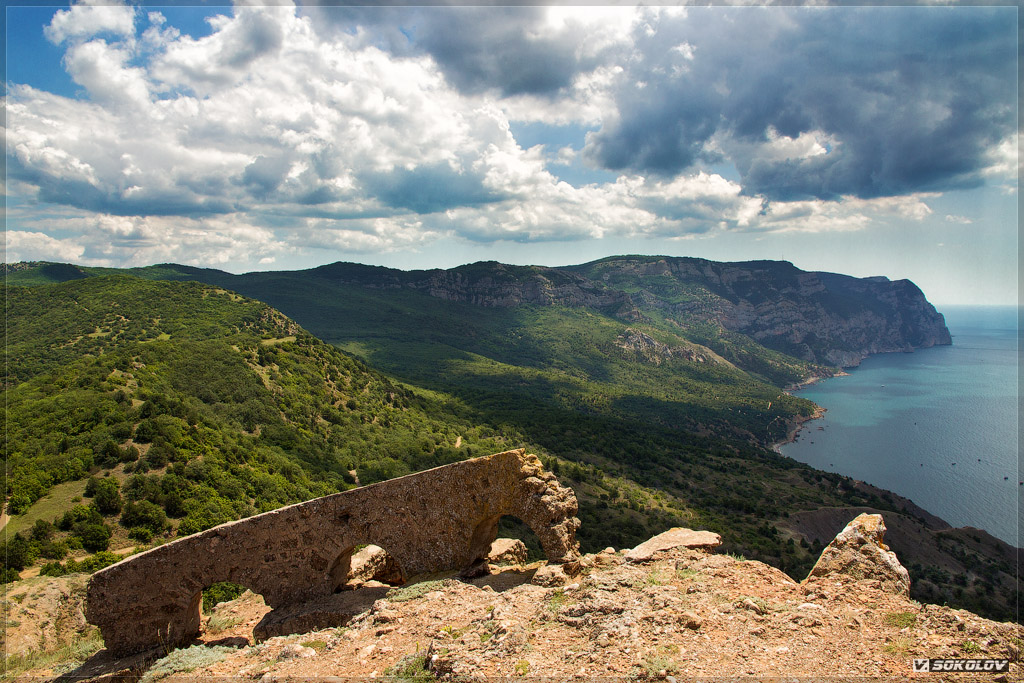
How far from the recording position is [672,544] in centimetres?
1447

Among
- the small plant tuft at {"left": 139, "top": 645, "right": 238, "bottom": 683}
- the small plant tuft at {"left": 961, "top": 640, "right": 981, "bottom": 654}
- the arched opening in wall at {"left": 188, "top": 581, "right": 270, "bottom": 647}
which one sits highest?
the small plant tuft at {"left": 961, "top": 640, "right": 981, "bottom": 654}

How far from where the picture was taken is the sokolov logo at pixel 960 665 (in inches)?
284

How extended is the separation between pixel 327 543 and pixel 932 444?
134131 millimetres

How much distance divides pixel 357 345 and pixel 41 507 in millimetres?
92684

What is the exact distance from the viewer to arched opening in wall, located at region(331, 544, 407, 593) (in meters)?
16.4

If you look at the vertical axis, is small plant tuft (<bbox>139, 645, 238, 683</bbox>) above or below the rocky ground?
below

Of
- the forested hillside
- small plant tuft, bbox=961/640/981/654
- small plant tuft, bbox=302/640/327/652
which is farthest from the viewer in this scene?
the forested hillside

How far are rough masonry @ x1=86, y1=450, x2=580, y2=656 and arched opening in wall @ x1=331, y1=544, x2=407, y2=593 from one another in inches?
5.9

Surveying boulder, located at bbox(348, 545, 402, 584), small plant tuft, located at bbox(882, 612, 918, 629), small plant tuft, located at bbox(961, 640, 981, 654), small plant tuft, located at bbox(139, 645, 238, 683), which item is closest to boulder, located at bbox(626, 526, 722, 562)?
small plant tuft, located at bbox(882, 612, 918, 629)

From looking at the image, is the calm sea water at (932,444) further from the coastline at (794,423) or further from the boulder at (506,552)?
the boulder at (506,552)

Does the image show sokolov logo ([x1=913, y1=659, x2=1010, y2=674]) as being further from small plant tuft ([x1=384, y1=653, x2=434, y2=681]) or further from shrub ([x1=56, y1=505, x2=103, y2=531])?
shrub ([x1=56, y1=505, x2=103, y2=531])

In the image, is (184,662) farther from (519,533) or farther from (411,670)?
(519,533)

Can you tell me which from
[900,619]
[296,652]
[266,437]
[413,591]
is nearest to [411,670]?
[296,652]

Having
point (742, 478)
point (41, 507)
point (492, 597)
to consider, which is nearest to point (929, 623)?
point (492, 597)
